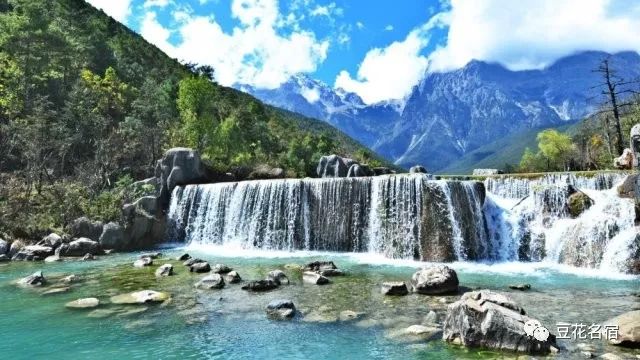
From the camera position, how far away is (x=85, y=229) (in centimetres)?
3241

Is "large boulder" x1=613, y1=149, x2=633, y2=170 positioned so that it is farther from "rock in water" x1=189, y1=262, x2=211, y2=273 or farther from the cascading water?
"rock in water" x1=189, y1=262, x2=211, y2=273

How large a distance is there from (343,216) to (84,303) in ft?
54.8

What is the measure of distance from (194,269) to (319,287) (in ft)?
22.6

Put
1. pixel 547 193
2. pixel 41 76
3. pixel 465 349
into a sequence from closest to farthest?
1. pixel 465 349
2. pixel 547 193
3. pixel 41 76

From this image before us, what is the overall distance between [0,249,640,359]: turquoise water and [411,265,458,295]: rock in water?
0.72 meters

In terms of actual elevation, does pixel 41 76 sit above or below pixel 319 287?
above

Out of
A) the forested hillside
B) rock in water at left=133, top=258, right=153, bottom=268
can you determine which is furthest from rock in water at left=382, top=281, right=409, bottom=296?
the forested hillside

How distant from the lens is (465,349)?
1159cm

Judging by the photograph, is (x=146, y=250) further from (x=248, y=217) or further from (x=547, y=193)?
(x=547, y=193)

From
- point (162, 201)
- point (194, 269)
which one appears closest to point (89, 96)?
point (162, 201)

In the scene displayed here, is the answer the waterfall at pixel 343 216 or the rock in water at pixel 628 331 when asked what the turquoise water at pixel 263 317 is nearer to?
the rock in water at pixel 628 331

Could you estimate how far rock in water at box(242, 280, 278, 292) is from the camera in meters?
18.8

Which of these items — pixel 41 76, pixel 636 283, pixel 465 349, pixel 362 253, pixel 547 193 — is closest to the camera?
pixel 465 349

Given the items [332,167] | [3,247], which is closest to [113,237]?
[3,247]
